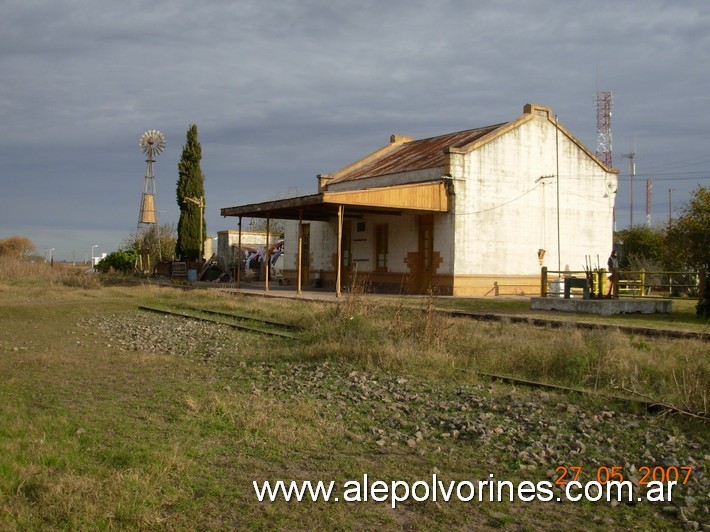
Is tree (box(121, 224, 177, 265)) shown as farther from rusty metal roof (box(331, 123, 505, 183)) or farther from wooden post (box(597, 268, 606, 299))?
wooden post (box(597, 268, 606, 299))

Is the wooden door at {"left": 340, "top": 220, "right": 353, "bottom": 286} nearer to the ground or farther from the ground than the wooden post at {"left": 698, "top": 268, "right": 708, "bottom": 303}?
farther from the ground

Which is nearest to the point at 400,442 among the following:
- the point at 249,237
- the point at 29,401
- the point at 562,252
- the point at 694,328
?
the point at 29,401

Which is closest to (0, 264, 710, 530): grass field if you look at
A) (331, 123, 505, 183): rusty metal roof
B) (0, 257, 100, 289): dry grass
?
(331, 123, 505, 183): rusty metal roof

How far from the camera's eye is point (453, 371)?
888 centimetres

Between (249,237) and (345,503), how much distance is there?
37.7 meters

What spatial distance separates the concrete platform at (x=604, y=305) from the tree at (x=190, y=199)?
26669 millimetres

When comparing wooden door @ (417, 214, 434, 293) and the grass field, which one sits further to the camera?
wooden door @ (417, 214, 434, 293)

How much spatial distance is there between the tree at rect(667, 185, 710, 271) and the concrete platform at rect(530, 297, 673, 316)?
638 centimetres

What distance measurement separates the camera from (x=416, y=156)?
2898cm

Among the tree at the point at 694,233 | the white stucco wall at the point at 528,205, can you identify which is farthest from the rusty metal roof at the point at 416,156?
the tree at the point at 694,233

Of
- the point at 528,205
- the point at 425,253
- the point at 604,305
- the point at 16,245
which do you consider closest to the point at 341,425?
the point at 604,305

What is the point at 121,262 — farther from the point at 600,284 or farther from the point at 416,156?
the point at 600,284

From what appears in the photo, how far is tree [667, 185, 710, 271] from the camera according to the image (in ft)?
78.9

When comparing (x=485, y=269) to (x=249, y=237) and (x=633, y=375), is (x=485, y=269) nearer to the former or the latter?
(x=633, y=375)
